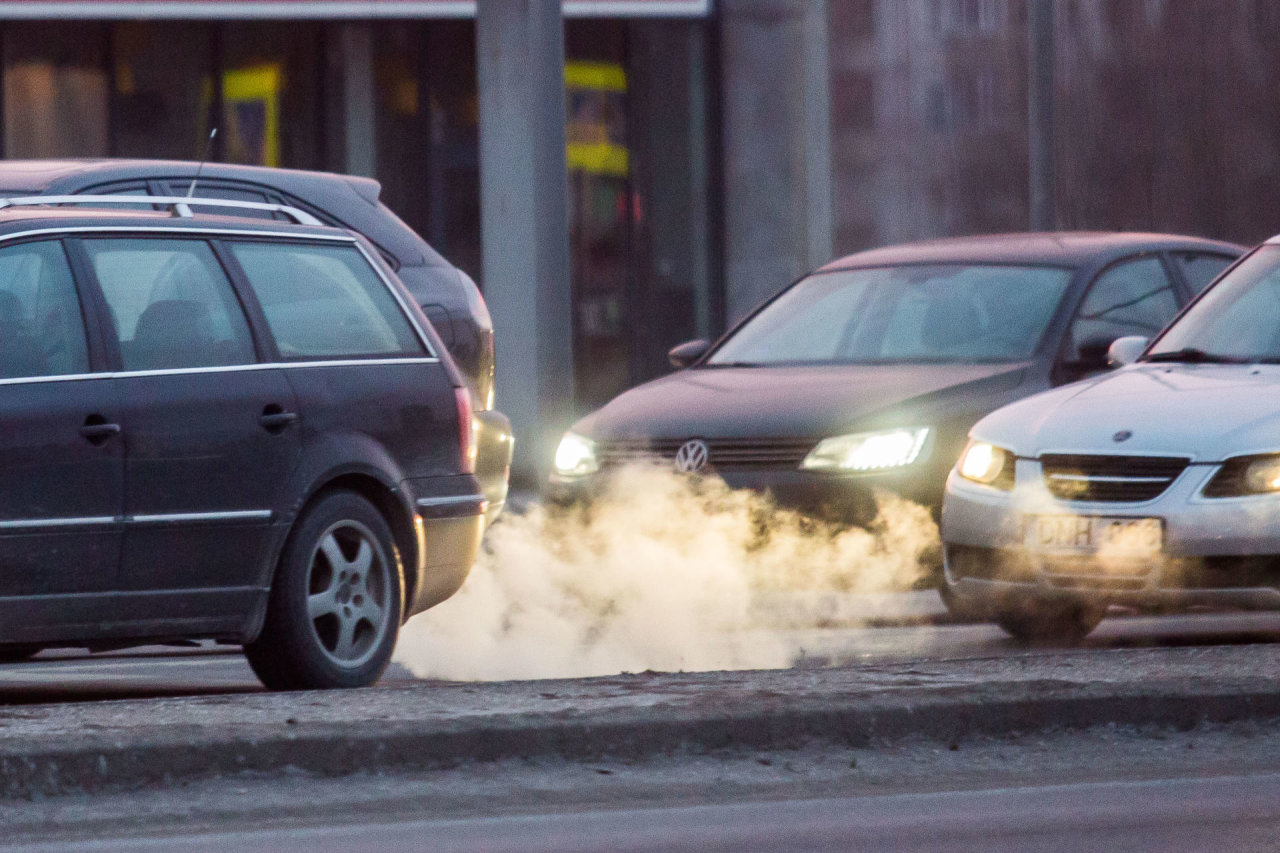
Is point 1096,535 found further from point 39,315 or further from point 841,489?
point 39,315

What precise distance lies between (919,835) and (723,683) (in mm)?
1640

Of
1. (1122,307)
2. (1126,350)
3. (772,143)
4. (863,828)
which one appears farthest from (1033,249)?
(772,143)

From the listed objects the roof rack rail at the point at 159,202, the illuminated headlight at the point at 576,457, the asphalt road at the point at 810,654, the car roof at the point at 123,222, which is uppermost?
the roof rack rail at the point at 159,202

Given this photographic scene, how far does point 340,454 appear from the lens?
793 centimetres

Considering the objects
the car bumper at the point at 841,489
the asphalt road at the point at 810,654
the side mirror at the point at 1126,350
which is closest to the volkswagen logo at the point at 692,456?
the car bumper at the point at 841,489

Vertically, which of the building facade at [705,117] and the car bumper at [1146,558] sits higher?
the building facade at [705,117]

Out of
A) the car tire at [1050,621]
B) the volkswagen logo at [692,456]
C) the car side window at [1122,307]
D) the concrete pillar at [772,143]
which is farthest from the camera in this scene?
the concrete pillar at [772,143]

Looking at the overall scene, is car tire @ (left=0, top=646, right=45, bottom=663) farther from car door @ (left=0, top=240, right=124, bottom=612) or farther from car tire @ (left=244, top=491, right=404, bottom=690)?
car tire @ (left=244, top=491, right=404, bottom=690)

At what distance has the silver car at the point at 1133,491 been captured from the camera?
27.6 ft

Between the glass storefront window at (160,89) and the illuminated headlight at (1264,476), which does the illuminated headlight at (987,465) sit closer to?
the illuminated headlight at (1264,476)

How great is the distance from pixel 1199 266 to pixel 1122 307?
32.8 inches

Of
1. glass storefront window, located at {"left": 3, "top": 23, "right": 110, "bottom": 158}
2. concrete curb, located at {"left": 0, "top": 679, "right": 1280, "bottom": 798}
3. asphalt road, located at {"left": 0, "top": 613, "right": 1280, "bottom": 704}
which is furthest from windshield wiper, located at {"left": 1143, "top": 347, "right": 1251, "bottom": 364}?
glass storefront window, located at {"left": 3, "top": 23, "right": 110, "bottom": 158}

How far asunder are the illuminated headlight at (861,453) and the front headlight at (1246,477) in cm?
183

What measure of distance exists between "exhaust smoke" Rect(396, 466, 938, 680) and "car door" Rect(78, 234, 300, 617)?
1810 mm
